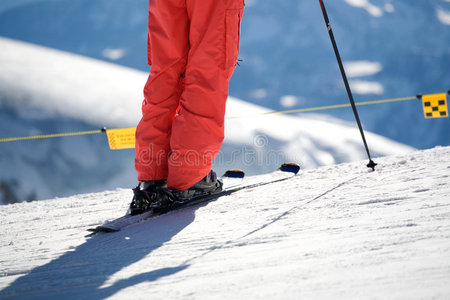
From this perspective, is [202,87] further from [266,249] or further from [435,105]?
[435,105]

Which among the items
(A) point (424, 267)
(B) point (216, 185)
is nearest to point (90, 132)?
(B) point (216, 185)

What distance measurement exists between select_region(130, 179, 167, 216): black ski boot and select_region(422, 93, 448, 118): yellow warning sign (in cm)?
294

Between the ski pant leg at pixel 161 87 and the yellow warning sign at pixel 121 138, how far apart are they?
1.80 metres

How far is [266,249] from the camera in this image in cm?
73

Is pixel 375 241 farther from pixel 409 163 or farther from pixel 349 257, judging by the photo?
pixel 409 163

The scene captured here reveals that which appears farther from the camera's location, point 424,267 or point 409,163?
point 409,163

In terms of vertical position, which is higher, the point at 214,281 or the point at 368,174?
the point at 368,174

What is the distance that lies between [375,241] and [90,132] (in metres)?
2.97

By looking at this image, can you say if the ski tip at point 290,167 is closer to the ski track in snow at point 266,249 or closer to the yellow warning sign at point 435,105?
the ski track in snow at point 266,249

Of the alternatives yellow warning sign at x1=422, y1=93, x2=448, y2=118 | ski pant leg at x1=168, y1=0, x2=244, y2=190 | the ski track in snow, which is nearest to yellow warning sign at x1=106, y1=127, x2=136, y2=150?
the ski track in snow

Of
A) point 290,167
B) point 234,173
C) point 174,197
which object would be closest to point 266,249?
point 174,197

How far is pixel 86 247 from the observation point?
95 centimetres

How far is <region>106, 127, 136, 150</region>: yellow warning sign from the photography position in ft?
10.2

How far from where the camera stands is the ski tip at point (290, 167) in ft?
6.41
